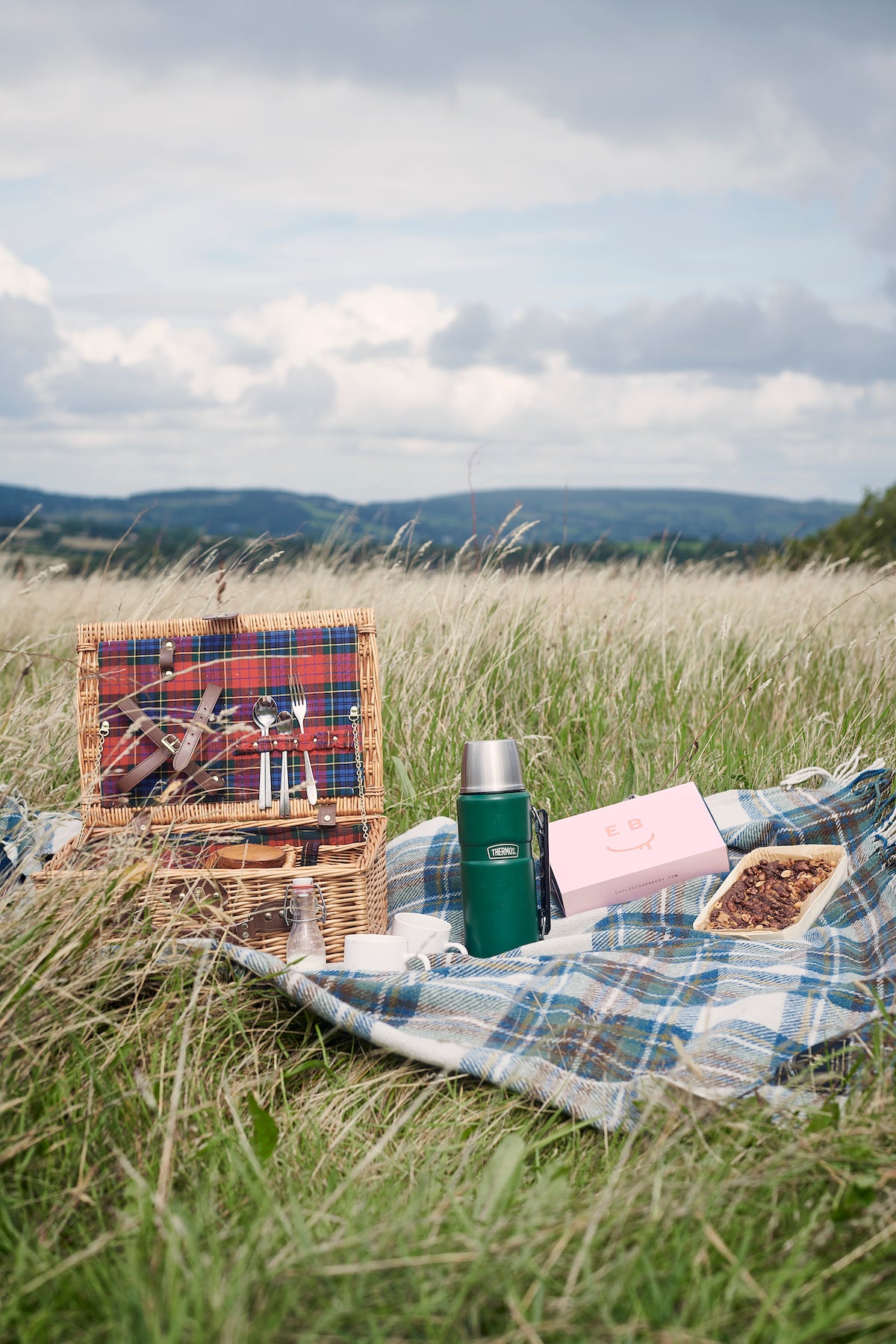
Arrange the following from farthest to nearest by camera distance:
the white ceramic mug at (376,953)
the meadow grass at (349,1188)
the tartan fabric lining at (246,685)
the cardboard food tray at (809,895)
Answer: the tartan fabric lining at (246,685) → the cardboard food tray at (809,895) → the white ceramic mug at (376,953) → the meadow grass at (349,1188)

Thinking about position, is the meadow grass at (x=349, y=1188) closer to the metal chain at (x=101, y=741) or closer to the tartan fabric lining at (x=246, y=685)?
the metal chain at (x=101, y=741)

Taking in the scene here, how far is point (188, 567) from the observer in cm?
525

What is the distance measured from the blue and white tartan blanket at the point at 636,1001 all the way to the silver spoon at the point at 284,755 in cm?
67

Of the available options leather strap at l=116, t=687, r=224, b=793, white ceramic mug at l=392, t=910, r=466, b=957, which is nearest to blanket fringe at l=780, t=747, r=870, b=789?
white ceramic mug at l=392, t=910, r=466, b=957

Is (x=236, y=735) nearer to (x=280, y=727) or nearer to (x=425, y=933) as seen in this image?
(x=280, y=727)

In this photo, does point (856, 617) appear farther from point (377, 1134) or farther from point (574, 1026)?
point (377, 1134)

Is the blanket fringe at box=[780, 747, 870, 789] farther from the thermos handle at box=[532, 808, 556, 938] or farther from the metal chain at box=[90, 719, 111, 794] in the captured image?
the metal chain at box=[90, 719, 111, 794]

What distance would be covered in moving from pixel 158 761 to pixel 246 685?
14.7 inches

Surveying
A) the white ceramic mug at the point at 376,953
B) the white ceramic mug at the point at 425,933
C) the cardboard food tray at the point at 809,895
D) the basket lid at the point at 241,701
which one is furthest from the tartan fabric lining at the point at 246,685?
Answer: the cardboard food tray at the point at 809,895

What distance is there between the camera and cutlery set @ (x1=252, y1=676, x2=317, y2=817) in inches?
122

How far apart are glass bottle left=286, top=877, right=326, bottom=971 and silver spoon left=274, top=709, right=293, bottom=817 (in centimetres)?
45

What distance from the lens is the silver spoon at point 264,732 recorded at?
122 inches

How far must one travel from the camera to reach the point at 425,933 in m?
2.79

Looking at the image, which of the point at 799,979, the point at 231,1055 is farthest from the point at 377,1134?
the point at 799,979
